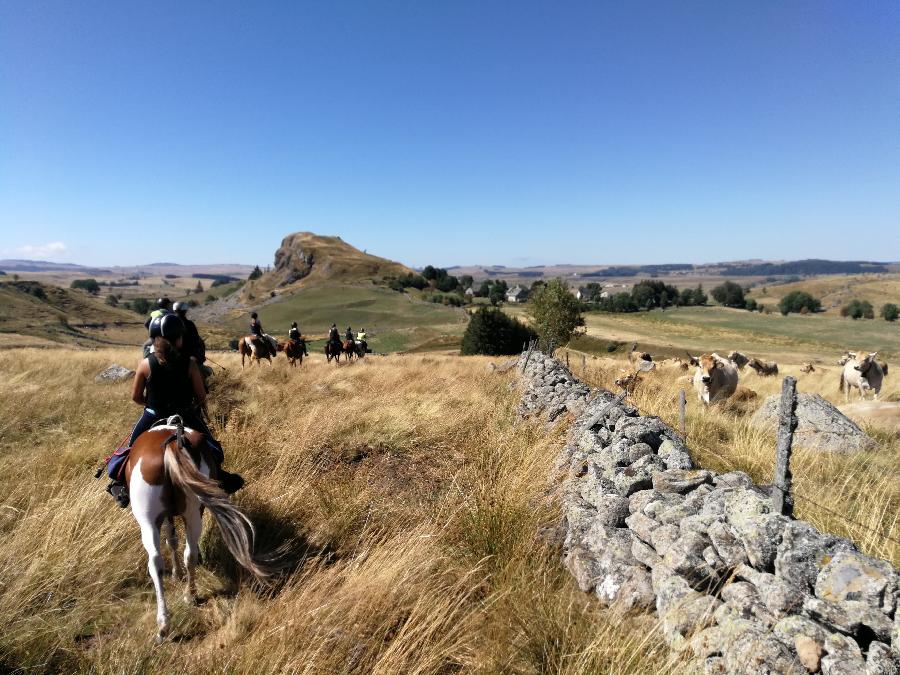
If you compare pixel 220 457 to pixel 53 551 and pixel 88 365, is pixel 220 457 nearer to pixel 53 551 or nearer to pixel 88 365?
pixel 53 551

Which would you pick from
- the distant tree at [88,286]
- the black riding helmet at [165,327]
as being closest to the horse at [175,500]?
the black riding helmet at [165,327]

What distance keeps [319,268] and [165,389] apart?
18348 cm

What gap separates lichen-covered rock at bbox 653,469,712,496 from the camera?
3.63 metres

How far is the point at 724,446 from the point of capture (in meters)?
6.52

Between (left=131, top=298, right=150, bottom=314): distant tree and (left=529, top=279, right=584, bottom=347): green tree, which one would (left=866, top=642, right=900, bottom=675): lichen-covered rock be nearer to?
(left=529, top=279, right=584, bottom=347): green tree

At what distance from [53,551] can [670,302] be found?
146 m

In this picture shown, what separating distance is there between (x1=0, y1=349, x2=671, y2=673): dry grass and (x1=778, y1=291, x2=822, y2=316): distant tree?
483 ft

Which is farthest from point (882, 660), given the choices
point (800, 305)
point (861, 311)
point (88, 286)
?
point (88, 286)

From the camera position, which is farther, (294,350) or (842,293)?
(842,293)

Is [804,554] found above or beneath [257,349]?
above

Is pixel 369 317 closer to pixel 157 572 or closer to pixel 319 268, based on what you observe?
pixel 319 268

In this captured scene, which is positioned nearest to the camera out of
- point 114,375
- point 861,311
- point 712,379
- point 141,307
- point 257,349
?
point 712,379

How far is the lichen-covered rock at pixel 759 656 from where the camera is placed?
215 cm

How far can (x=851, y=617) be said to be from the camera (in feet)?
7.17
